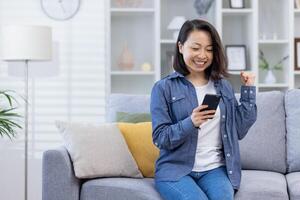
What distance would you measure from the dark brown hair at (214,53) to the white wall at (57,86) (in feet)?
6.32

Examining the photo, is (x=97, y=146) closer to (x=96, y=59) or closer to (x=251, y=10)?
(x=96, y=59)

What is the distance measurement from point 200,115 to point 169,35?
2262 millimetres

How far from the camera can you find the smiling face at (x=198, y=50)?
2.28m

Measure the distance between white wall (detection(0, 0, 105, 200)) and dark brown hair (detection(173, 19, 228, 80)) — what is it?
1.93 m

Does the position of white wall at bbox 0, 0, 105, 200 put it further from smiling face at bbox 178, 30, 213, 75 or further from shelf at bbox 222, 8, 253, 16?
smiling face at bbox 178, 30, 213, 75

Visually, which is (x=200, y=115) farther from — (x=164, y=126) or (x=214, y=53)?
(x=214, y=53)

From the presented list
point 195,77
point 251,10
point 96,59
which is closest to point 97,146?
point 195,77

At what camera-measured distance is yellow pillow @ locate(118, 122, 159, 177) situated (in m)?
2.65

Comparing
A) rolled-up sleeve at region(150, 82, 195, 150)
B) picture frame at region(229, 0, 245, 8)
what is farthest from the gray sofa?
picture frame at region(229, 0, 245, 8)

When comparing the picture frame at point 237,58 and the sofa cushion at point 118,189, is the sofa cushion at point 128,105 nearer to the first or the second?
the sofa cushion at point 118,189

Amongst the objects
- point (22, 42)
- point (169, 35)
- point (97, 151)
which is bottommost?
point (97, 151)

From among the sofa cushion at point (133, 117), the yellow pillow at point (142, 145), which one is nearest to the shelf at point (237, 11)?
the sofa cushion at point (133, 117)

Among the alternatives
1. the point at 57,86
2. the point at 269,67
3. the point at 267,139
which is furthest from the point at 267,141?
the point at 57,86

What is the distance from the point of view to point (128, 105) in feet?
9.88
